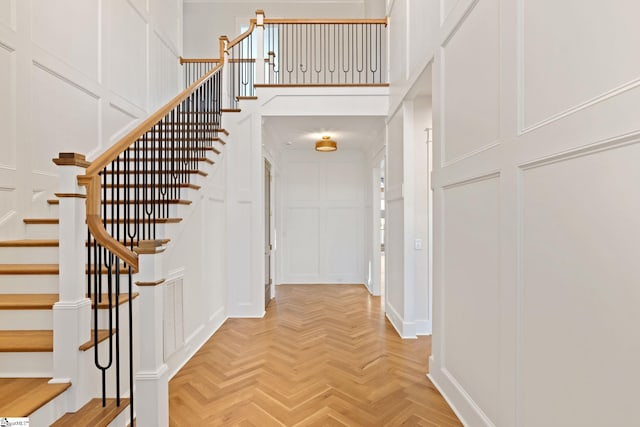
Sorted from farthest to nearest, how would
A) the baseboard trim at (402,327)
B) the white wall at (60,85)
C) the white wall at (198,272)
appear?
1. the baseboard trim at (402,327)
2. the white wall at (198,272)
3. the white wall at (60,85)

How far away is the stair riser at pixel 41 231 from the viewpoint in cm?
279

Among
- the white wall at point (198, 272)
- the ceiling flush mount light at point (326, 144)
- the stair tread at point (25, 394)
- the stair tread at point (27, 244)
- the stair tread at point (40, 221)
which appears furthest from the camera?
the ceiling flush mount light at point (326, 144)

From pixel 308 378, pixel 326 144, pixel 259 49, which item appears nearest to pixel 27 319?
pixel 308 378

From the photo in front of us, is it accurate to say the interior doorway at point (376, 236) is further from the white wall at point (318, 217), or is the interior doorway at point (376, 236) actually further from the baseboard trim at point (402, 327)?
the baseboard trim at point (402, 327)

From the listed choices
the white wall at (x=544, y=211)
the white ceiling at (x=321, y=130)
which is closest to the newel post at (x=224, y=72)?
the white ceiling at (x=321, y=130)

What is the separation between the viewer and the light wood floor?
2.32 meters

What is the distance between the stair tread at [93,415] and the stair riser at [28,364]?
Result: 0.94ft

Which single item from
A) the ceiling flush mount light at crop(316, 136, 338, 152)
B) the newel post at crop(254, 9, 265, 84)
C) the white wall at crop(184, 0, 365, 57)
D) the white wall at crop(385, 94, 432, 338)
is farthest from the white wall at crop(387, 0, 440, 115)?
the white wall at crop(184, 0, 365, 57)

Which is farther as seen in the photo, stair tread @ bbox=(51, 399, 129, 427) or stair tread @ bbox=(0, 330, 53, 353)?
stair tread @ bbox=(0, 330, 53, 353)

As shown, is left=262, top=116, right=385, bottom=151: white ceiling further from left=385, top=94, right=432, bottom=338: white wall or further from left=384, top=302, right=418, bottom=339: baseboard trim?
left=384, top=302, right=418, bottom=339: baseboard trim

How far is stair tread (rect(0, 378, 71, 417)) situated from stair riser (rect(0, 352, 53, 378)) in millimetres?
30

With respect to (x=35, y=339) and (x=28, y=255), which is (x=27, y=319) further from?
(x=28, y=255)

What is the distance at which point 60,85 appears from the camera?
10.4 feet

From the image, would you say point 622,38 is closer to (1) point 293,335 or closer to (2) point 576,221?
(2) point 576,221
